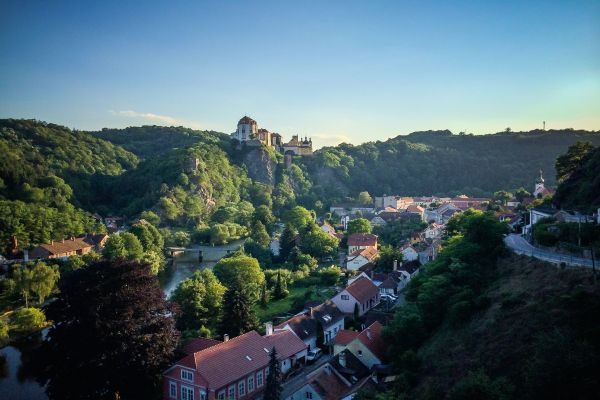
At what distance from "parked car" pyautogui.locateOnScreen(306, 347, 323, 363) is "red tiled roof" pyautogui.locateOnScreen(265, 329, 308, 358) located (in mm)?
784

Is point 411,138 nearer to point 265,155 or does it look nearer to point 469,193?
point 469,193

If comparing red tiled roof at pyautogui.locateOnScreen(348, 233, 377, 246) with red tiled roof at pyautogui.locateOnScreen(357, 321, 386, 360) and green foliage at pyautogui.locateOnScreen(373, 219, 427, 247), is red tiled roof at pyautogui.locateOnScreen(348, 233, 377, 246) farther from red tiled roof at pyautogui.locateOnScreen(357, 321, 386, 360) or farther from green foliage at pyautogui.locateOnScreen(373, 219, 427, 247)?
red tiled roof at pyautogui.locateOnScreen(357, 321, 386, 360)

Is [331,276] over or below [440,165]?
below

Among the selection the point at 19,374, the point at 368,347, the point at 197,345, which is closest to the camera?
the point at 368,347

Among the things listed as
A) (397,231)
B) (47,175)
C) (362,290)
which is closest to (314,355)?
(362,290)

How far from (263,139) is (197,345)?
90.6 m

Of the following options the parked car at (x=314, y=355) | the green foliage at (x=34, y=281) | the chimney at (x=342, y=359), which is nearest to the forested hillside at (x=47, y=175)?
the green foliage at (x=34, y=281)

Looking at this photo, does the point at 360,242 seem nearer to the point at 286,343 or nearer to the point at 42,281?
the point at 286,343

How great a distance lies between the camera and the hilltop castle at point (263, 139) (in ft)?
355

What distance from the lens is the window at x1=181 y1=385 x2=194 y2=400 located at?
749 inches

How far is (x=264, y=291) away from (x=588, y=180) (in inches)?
875

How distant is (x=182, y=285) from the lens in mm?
28875

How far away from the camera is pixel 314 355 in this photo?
24.6 metres

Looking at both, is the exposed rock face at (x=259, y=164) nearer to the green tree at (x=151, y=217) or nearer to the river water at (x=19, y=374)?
the green tree at (x=151, y=217)
